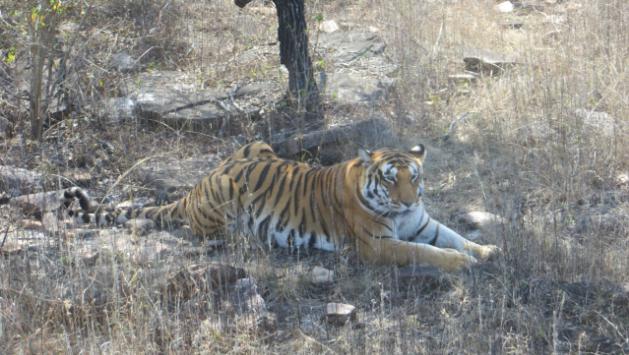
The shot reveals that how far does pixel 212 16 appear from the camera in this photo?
12289mm

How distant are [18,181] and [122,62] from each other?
2.98 metres

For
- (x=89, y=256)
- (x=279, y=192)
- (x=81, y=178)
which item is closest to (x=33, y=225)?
(x=89, y=256)

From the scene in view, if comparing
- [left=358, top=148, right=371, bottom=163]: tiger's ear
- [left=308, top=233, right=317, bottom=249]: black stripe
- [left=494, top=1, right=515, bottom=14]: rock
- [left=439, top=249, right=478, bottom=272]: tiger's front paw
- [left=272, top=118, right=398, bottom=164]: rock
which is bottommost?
[left=308, top=233, right=317, bottom=249]: black stripe

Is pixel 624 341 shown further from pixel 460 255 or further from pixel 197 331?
pixel 197 331

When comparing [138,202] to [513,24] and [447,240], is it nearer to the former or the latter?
[447,240]

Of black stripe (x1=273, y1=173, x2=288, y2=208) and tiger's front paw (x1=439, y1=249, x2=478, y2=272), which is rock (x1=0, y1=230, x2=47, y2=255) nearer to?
black stripe (x1=273, y1=173, x2=288, y2=208)

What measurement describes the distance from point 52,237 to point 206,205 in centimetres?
119

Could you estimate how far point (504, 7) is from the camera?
12.9 metres

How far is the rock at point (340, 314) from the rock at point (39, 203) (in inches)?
112

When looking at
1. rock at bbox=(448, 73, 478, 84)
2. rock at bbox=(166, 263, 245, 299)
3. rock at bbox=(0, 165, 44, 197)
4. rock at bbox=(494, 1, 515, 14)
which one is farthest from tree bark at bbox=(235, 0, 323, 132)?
rock at bbox=(494, 1, 515, 14)

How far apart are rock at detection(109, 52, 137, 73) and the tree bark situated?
6.47ft

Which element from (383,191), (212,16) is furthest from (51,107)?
(383,191)

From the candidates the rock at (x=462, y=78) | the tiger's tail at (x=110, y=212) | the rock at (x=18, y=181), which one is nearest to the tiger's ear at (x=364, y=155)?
the tiger's tail at (x=110, y=212)

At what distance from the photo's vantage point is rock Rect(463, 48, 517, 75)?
10.5 metres
